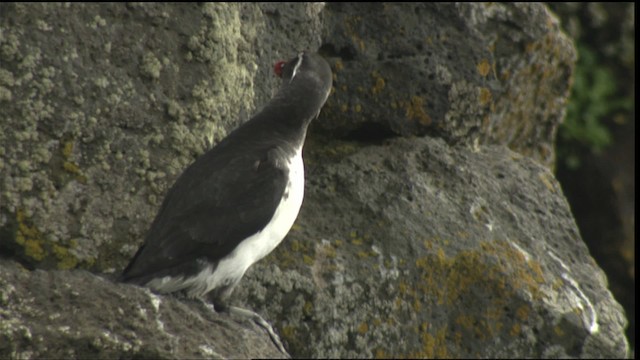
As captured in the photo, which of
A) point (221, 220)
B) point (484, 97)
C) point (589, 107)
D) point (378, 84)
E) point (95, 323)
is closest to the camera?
point (95, 323)

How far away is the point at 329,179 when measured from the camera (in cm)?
562

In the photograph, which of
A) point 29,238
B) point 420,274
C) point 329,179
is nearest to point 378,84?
point 329,179

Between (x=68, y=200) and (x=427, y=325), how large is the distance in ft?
5.24

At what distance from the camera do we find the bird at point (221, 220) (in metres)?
4.49

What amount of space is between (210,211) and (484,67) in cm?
188

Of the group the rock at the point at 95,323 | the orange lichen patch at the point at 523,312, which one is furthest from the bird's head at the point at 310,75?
the orange lichen patch at the point at 523,312

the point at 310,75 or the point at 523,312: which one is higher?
the point at 310,75

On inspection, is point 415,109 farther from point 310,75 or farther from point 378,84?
point 310,75

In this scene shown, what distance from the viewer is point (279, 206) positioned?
461 cm

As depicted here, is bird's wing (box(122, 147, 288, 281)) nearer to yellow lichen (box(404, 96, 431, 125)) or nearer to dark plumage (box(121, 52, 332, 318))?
dark plumage (box(121, 52, 332, 318))

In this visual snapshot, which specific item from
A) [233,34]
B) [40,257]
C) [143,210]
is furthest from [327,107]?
[40,257]

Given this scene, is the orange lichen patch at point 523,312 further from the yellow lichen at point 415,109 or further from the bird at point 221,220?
the bird at point 221,220

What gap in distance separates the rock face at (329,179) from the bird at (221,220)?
4.2 inches

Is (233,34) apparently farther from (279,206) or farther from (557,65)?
(557,65)
